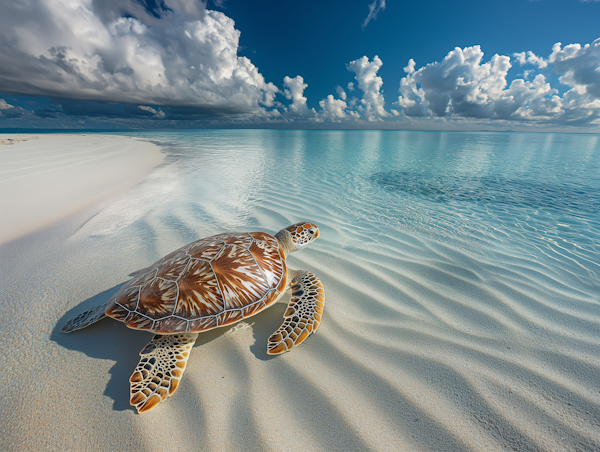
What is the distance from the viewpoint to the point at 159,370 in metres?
1.90

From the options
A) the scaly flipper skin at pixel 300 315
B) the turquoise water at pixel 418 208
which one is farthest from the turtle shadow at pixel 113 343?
the turquoise water at pixel 418 208

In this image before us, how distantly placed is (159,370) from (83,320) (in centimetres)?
111

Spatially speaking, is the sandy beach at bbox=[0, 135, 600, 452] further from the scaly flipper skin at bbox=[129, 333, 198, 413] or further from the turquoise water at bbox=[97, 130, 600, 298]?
the turquoise water at bbox=[97, 130, 600, 298]

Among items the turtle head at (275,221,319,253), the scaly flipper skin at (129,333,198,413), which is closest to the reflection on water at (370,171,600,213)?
the turtle head at (275,221,319,253)

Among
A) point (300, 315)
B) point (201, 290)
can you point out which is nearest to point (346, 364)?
point (300, 315)

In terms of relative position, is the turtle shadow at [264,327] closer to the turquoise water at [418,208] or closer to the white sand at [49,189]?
the turquoise water at [418,208]

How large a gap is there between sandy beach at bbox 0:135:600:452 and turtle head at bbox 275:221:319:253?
35 cm

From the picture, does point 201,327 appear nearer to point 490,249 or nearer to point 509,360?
point 509,360

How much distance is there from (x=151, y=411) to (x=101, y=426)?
30 centimetres

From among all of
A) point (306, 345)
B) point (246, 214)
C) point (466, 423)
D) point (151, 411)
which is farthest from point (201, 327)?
point (246, 214)

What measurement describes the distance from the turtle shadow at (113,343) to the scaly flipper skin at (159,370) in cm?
15

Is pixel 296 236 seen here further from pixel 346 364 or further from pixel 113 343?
pixel 113 343

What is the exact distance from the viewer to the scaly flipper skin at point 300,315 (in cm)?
217

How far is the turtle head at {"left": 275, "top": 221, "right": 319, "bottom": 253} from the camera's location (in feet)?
11.0
